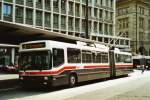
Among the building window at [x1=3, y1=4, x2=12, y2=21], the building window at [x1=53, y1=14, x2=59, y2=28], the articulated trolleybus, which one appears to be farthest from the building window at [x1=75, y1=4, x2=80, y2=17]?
the articulated trolleybus

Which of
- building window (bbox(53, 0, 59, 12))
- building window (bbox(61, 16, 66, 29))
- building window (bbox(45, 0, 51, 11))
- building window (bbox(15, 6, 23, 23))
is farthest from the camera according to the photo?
building window (bbox(61, 16, 66, 29))

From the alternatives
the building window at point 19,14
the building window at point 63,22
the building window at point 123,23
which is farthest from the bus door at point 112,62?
the building window at point 123,23

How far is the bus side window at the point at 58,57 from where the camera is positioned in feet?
60.1

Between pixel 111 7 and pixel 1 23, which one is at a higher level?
pixel 111 7

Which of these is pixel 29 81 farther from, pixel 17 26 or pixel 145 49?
pixel 145 49

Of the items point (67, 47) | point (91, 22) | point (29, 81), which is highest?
point (91, 22)

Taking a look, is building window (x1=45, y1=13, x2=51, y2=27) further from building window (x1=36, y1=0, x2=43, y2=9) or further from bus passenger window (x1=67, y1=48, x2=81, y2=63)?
bus passenger window (x1=67, y1=48, x2=81, y2=63)

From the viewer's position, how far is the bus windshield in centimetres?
1800

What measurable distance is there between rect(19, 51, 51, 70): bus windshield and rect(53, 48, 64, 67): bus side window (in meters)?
0.42

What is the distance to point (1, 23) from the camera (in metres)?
17.5

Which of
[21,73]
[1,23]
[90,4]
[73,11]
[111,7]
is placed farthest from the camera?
[111,7]

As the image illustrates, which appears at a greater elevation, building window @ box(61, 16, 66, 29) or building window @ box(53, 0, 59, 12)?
building window @ box(53, 0, 59, 12)

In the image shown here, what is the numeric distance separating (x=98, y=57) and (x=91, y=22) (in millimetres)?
47351

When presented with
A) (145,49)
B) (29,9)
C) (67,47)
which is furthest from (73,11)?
(67,47)
